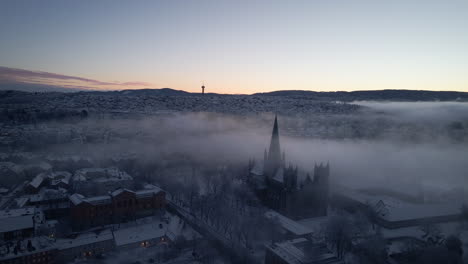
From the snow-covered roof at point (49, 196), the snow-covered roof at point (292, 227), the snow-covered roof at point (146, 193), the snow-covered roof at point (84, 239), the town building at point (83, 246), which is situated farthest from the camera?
the snow-covered roof at point (49, 196)

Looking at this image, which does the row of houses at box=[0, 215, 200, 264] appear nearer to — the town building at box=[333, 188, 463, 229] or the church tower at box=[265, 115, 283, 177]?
the church tower at box=[265, 115, 283, 177]

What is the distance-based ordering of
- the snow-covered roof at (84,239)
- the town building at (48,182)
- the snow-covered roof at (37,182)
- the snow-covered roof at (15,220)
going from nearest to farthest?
the snow-covered roof at (84,239), the snow-covered roof at (15,220), the town building at (48,182), the snow-covered roof at (37,182)

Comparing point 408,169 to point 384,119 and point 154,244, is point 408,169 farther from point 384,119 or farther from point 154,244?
point 154,244

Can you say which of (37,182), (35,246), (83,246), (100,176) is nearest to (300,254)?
(83,246)

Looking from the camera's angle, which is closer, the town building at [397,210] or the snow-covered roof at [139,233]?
the snow-covered roof at [139,233]

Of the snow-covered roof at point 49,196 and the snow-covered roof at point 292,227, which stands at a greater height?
the snow-covered roof at point 292,227

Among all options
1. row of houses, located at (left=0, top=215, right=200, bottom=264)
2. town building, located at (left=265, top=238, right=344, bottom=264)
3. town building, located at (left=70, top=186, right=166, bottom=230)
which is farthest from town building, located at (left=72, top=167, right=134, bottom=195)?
town building, located at (left=265, top=238, right=344, bottom=264)

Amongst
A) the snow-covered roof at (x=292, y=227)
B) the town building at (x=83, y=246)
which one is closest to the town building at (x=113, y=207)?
the town building at (x=83, y=246)

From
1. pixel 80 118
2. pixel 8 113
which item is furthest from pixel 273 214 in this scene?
pixel 8 113

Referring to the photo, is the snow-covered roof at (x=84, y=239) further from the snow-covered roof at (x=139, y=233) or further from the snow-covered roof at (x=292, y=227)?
the snow-covered roof at (x=292, y=227)
